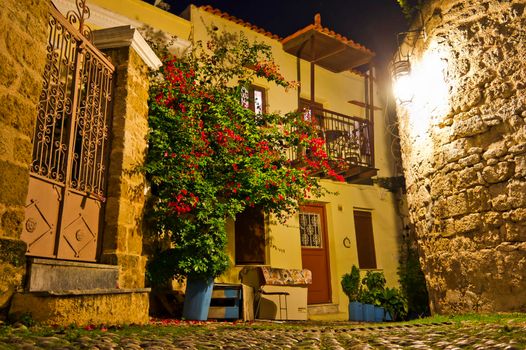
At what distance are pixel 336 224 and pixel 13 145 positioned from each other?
27.8 feet

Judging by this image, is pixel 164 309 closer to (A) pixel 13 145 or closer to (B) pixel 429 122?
(A) pixel 13 145

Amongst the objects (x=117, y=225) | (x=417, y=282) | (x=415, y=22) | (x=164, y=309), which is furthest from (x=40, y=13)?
(x=417, y=282)

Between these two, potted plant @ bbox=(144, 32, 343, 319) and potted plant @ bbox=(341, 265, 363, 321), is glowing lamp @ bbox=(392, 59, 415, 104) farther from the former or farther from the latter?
potted plant @ bbox=(341, 265, 363, 321)

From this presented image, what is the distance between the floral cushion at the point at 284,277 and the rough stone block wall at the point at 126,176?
3.41m

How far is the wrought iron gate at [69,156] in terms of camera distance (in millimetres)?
3543

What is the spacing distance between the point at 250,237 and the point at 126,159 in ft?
16.0

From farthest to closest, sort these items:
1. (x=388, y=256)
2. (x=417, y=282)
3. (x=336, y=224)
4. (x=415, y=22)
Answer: (x=388, y=256)
(x=336, y=224)
(x=417, y=282)
(x=415, y=22)

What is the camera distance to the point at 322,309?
384 inches

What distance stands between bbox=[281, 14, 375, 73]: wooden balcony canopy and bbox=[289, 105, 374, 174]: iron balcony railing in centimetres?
145

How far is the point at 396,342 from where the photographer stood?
130 inches

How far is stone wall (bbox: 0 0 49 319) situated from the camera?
2.88m

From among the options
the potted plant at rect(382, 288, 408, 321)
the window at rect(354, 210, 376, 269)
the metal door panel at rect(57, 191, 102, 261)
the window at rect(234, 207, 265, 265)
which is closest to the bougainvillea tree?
the metal door panel at rect(57, 191, 102, 261)

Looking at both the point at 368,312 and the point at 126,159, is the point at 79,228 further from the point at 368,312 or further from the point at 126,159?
the point at 368,312

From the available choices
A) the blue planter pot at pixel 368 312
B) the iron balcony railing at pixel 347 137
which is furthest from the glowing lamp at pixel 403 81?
the blue planter pot at pixel 368 312
